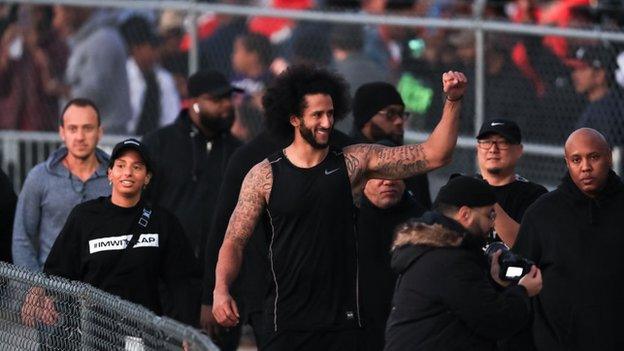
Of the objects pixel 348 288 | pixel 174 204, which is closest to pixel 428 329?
pixel 348 288

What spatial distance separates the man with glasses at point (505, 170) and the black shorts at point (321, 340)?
1.69 meters

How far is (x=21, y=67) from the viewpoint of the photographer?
1568 cm

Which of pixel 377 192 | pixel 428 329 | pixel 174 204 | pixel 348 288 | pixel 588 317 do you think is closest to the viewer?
pixel 428 329

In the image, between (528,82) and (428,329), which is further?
(528,82)

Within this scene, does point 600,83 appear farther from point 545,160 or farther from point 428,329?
point 428,329

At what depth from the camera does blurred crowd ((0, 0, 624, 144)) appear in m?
13.4

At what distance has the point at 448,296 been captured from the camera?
7.77 meters

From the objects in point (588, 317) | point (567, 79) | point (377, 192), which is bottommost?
point (588, 317)

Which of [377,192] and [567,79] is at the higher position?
[567,79]

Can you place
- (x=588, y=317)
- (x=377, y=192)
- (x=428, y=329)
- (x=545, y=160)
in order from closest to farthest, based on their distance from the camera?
(x=428, y=329) < (x=588, y=317) < (x=377, y=192) < (x=545, y=160)

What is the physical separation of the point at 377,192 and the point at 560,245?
1.19m

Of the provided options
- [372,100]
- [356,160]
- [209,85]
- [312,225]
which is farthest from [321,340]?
[209,85]

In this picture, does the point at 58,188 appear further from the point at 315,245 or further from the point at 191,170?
the point at 315,245

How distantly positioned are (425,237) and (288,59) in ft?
22.2
